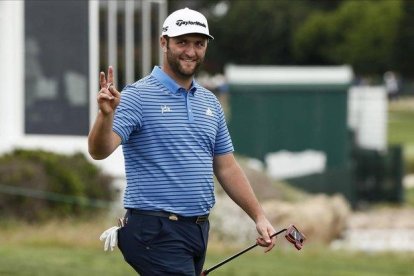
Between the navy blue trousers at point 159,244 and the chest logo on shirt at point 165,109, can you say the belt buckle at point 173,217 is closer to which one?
the navy blue trousers at point 159,244

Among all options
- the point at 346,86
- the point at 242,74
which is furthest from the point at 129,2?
the point at 346,86

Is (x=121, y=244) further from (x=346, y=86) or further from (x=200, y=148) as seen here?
(x=346, y=86)

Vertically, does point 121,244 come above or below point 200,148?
below

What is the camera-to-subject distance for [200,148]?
6.98m

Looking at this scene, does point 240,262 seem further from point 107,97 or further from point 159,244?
point 107,97

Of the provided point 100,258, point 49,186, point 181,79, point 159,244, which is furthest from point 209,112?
point 49,186

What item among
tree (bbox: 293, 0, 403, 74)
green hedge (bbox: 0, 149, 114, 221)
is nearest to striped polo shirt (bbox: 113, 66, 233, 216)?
green hedge (bbox: 0, 149, 114, 221)

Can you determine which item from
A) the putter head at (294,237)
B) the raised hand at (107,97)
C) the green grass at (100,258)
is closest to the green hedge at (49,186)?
the green grass at (100,258)

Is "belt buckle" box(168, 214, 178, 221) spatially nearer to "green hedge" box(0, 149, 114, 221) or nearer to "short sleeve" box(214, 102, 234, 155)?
"short sleeve" box(214, 102, 234, 155)

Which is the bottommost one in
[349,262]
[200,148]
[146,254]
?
[349,262]

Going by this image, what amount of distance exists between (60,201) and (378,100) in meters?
13.5

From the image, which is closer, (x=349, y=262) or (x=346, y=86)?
(x=349, y=262)

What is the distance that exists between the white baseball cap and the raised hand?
579 mm

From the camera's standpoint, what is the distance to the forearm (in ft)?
20.9
